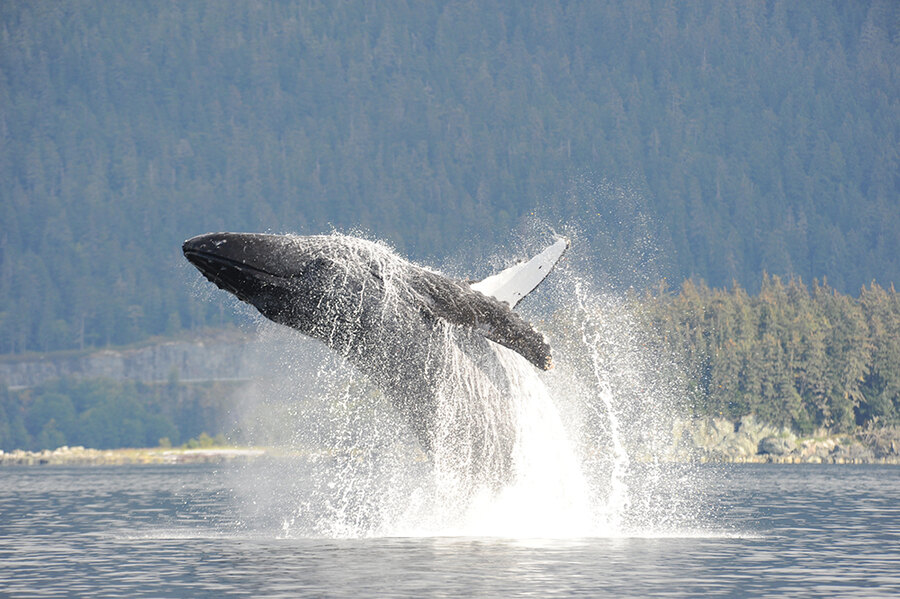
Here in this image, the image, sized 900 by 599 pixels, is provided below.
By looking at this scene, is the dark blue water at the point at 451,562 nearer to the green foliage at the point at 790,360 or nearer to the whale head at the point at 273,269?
the whale head at the point at 273,269

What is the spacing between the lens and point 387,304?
26.9 m

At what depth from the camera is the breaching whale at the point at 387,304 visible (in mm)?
25391

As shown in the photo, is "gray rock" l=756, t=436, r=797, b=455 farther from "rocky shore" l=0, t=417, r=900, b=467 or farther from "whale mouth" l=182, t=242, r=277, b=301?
"whale mouth" l=182, t=242, r=277, b=301

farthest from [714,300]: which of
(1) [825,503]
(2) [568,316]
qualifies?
(1) [825,503]

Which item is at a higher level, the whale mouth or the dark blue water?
the whale mouth

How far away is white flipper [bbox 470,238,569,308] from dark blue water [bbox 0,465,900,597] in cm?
554

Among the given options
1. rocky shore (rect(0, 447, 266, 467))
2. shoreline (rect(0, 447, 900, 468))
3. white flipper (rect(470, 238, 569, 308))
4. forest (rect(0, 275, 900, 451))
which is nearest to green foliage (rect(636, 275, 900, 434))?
forest (rect(0, 275, 900, 451))

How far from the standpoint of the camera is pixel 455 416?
2906cm

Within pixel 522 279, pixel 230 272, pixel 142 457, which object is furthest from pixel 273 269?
pixel 142 457

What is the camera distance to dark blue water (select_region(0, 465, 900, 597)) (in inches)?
947

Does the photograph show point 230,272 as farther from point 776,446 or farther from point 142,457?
point 142,457

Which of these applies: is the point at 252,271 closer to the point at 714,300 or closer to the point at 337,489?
the point at 337,489

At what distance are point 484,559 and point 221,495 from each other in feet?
134

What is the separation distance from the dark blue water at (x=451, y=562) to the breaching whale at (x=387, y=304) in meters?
3.45
